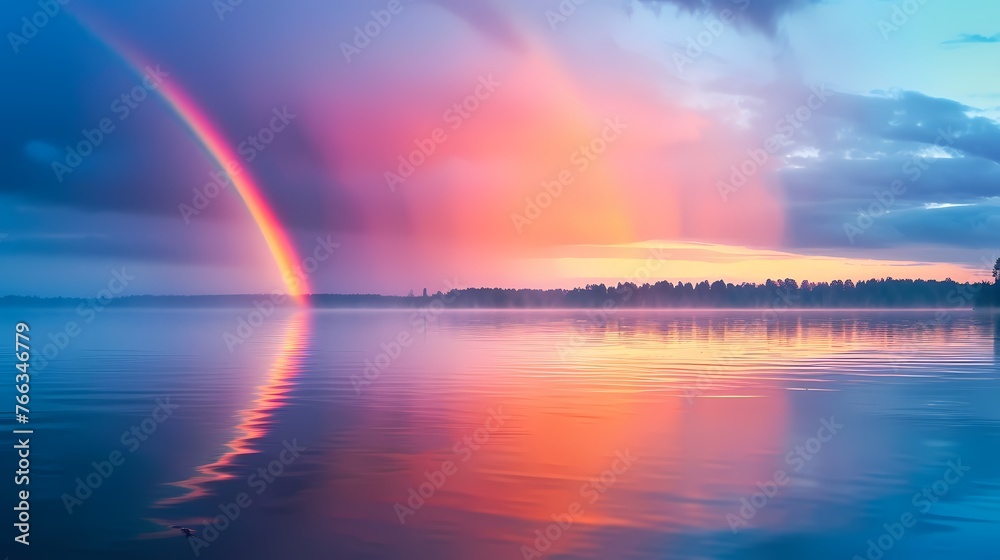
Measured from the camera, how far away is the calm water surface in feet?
49.8

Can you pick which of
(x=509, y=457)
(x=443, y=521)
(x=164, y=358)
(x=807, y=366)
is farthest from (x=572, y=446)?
(x=164, y=358)

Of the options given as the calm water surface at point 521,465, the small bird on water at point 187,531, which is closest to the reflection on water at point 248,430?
the calm water surface at point 521,465

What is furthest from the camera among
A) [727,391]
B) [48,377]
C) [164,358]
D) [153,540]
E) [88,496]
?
[164,358]

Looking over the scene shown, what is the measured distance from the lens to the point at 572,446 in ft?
77.4

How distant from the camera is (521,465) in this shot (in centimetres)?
2123

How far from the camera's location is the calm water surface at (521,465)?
15.2m

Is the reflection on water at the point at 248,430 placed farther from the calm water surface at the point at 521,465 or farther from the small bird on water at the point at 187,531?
the small bird on water at the point at 187,531

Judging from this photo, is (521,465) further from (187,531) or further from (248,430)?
(248,430)

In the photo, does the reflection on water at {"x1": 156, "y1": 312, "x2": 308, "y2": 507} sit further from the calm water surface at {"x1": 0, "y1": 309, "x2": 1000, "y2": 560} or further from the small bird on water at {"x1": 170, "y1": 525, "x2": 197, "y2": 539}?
the small bird on water at {"x1": 170, "y1": 525, "x2": 197, "y2": 539}

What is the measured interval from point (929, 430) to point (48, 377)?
1504 inches

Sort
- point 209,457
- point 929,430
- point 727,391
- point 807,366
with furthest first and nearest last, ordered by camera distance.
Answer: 1. point 807,366
2. point 727,391
3. point 929,430
4. point 209,457

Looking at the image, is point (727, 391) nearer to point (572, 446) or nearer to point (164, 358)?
point (572, 446)

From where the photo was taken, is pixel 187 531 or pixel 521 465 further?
pixel 521 465

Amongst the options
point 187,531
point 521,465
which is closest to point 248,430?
point 521,465
